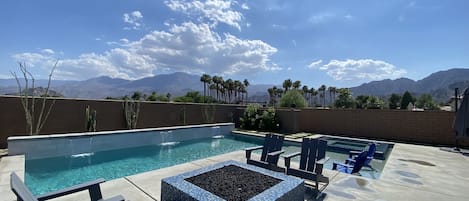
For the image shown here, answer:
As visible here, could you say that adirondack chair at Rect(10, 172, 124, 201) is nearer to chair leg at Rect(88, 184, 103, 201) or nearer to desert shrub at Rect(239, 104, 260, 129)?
chair leg at Rect(88, 184, 103, 201)

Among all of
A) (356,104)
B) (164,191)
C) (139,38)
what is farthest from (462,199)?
(356,104)

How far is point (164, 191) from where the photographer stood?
9.58 feet

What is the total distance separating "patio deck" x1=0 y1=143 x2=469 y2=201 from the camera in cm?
373

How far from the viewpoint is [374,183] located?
14.7ft

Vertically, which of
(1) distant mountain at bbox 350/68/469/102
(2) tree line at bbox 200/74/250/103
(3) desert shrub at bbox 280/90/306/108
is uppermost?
(1) distant mountain at bbox 350/68/469/102

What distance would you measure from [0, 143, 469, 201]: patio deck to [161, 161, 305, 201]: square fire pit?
2.67ft

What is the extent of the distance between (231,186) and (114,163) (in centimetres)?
527

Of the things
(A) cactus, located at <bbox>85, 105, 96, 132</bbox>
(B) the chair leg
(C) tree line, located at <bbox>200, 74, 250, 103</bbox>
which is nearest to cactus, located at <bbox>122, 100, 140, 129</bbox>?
(A) cactus, located at <bbox>85, 105, 96, 132</bbox>

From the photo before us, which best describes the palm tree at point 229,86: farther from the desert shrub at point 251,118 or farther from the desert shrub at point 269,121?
the desert shrub at point 269,121

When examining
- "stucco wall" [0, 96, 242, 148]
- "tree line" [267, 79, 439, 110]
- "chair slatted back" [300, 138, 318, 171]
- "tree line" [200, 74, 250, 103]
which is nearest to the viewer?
"chair slatted back" [300, 138, 318, 171]

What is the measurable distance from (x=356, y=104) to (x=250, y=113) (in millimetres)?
32353

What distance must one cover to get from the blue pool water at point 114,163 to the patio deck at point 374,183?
52cm

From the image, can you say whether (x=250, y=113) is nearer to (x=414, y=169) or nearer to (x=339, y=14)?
(x=339, y=14)

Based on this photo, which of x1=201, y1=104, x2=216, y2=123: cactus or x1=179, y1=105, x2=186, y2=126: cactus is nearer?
x1=179, y1=105, x2=186, y2=126: cactus
